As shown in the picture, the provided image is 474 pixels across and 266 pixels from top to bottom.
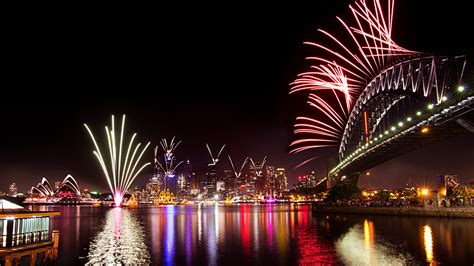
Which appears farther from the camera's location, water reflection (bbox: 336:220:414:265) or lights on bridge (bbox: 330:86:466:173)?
lights on bridge (bbox: 330:86:466:173)

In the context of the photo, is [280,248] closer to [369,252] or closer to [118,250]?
[369,252]

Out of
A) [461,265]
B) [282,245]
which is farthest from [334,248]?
[461,265]

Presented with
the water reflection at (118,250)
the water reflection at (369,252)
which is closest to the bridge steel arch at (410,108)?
the water reflection at (369,252)

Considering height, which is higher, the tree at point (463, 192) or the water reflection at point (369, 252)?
the tree at point (463, 192)

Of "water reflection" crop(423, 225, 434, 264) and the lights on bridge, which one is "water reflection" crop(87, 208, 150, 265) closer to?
"water reflection" crop(423, 225, 434, 264)

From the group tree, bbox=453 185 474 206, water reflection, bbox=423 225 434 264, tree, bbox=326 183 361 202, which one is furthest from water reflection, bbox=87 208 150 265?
tree, bbox=326 183 361 202

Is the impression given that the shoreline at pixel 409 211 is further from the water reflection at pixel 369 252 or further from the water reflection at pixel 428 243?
the water reflection at pixel 369 252

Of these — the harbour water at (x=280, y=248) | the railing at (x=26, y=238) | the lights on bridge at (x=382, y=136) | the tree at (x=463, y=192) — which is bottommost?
the harbour water at (x=280, y=248)
